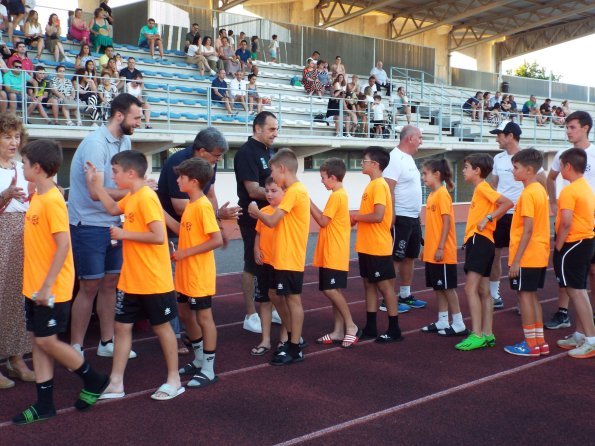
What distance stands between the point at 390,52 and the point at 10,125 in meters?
25.6

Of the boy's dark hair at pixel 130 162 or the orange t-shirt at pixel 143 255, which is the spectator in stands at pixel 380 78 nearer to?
the boy's dark hair at pixel 130 162

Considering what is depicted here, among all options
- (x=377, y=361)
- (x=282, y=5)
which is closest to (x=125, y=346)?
(x=377, y=361)

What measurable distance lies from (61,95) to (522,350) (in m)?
10.9

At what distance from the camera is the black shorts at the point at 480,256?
19.1ft

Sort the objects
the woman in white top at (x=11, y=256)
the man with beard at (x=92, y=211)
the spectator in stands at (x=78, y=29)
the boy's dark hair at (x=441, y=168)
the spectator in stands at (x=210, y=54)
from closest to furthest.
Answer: the woman in white top at (x=11, y=256) → the man with beard at (x=92, y=211) → the boy's dark hair at (x=441, y=168) → the spectator in stands at (x=78, y=29) → the spectator in stands at (x=210, y=54)

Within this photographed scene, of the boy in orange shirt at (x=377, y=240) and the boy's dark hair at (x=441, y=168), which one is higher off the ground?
the boy's dark hair at (x=441, y=168)

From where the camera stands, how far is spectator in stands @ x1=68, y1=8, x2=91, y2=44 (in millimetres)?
17250

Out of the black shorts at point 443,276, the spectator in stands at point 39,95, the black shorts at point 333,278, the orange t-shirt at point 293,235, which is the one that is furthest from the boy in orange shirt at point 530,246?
the spectator in stands at point 39,95

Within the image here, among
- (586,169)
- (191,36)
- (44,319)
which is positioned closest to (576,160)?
(586,169)

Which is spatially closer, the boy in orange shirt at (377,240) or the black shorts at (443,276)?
the boy in orange shirt at (377,240)

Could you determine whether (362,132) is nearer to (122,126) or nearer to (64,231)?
(122,126)

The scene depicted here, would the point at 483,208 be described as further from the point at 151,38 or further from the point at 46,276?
the point at 151,38

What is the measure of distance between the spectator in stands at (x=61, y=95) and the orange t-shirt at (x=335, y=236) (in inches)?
351

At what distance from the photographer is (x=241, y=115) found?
17.0 metres
